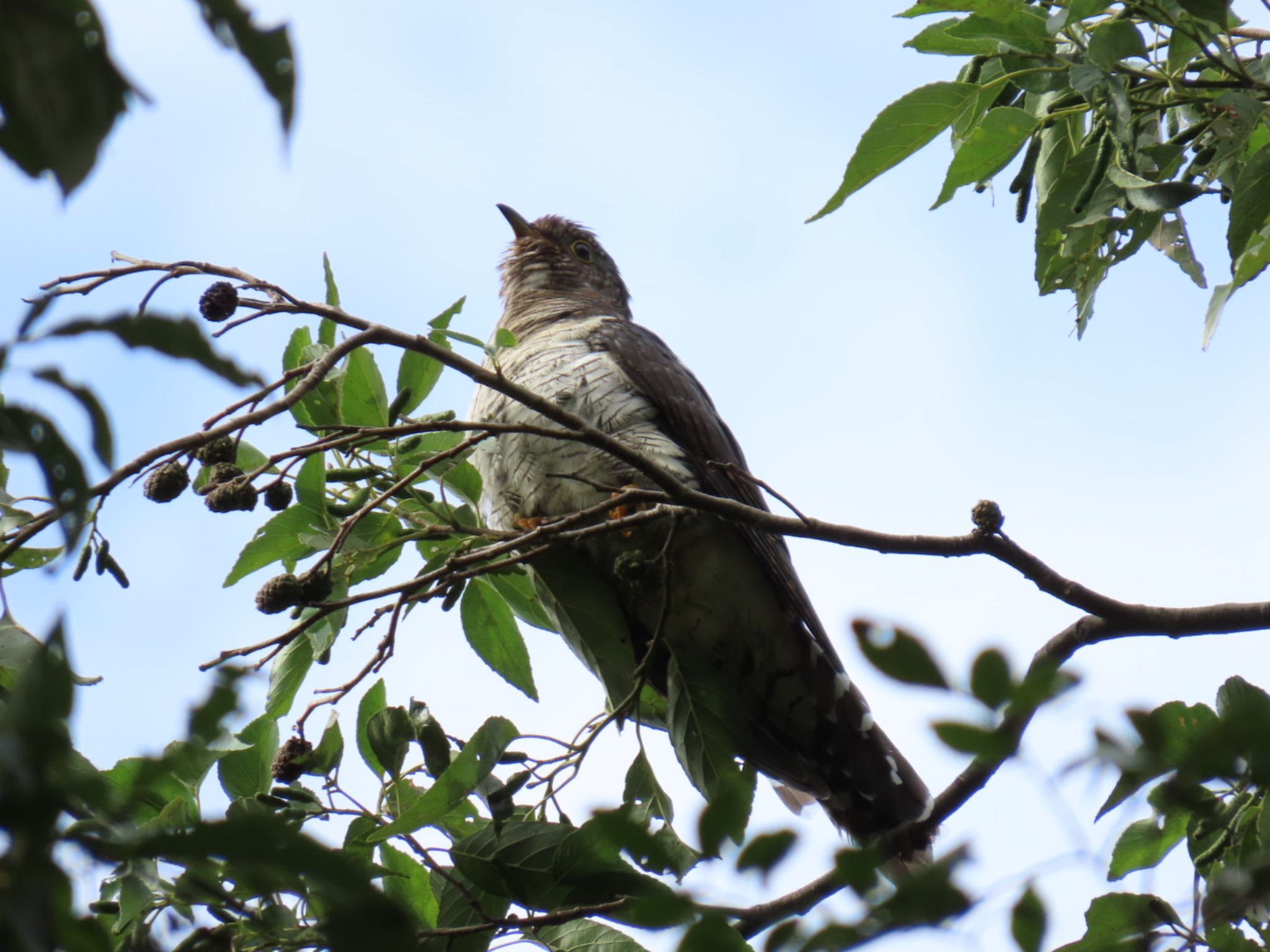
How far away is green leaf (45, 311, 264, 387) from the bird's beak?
5.61 m

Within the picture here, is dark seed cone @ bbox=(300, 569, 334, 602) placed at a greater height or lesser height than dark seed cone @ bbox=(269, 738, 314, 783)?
greater

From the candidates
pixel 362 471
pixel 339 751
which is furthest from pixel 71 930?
pixel 362 471

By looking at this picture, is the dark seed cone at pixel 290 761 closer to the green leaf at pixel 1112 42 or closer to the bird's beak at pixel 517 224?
the green leaf at pixel 1112 42

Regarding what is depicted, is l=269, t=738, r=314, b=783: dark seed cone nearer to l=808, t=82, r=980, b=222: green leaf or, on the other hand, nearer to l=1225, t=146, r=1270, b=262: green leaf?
l=808, t=82, r=980, b=222: green leaf

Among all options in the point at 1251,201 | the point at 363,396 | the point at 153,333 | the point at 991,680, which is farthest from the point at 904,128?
the point at 153,333

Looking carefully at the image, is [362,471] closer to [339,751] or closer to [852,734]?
[339,751]

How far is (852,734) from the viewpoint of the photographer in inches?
154

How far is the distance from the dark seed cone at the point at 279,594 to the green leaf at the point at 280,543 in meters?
0.18

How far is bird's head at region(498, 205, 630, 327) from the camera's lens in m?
5.80

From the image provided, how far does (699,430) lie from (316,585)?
224cm

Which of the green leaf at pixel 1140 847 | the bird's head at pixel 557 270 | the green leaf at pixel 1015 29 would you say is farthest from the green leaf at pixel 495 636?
the bird's head at pixel 557 270

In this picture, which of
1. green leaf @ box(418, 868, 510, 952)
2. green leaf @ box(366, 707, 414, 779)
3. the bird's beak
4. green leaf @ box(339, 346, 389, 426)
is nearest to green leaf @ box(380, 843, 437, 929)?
green leaf @ box(418, 868, 510, 952)

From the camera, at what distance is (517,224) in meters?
6.41

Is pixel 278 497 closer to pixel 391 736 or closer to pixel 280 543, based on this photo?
pixel 280 543
